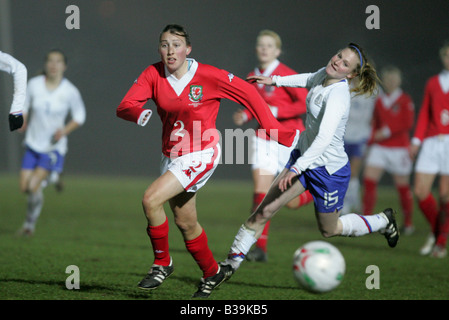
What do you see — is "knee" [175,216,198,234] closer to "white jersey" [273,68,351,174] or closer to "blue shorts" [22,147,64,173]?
"white jersey" [273,68,351,174]

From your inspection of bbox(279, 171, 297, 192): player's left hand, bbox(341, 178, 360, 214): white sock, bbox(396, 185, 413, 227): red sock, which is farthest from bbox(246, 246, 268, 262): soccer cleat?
bbox(341, 178, 360, 214): white sock

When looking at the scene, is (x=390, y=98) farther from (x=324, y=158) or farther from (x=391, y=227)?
(x=324, y=158)

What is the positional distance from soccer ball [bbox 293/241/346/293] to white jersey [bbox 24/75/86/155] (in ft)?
15.8

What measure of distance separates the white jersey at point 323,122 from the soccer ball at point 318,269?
23.7 inches

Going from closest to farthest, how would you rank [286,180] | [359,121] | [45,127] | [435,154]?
[286,180] → [435,154] → [45,127] → [359,121]

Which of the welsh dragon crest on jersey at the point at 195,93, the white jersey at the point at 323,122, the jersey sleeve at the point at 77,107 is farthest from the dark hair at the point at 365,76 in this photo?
the jersey sleeve at the point at 77,107

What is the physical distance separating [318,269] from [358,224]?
0.97 m

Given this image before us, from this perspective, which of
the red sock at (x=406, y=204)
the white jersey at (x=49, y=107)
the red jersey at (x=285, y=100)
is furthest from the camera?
the red sock at (x=406, y=204)

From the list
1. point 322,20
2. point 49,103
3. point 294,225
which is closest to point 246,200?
point 294,225

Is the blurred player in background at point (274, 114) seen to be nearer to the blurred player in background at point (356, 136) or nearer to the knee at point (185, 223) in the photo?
the knee at point (185, 223)

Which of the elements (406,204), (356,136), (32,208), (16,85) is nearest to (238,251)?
(16,85)

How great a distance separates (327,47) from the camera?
1387 cm

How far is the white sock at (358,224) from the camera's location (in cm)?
465

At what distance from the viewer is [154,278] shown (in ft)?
14.0
